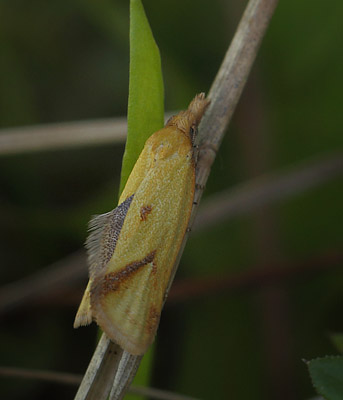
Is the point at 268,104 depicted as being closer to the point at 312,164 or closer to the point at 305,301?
the point at 312,164

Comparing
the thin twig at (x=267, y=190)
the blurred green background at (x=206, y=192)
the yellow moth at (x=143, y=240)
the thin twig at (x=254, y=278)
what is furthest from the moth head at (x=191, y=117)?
the thin twig at (x=254, y=278)

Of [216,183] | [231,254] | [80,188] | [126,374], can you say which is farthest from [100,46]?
[126,374]

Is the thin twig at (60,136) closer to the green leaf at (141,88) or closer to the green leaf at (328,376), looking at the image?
the green leaf at (141,88)

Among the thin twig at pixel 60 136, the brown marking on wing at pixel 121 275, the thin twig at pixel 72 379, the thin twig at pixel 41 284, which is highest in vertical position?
the thin twig at pixel 60 136

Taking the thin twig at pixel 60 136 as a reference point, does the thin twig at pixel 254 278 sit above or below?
below

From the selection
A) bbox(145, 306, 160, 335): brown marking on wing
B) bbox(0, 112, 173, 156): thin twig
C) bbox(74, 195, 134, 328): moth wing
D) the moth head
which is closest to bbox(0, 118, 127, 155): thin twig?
bbox(0, 112, 173, 156): thin twig

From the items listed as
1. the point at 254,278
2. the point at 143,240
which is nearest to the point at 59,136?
the point at 143,240

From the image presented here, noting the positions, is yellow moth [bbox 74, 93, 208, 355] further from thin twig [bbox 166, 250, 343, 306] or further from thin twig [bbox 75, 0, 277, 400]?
thin twig [bbox 166, 250, 343, 306]
